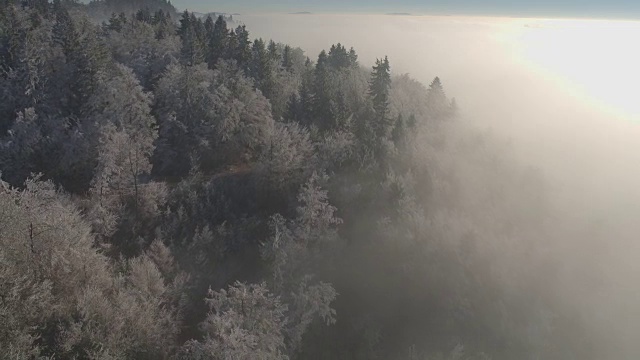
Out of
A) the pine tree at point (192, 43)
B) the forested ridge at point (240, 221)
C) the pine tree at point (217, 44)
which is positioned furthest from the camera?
the pine tree at point (217, 44)

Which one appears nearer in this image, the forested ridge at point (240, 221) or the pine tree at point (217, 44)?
the forested ridge at point (240, 221)

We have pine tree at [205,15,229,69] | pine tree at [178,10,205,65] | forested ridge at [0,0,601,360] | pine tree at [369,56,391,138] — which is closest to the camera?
forested ridge at [0,0,601,360]

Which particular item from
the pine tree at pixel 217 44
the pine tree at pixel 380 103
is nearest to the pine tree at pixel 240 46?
the pine tree at pixel 217 44

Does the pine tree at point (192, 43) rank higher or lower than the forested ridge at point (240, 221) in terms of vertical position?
higher

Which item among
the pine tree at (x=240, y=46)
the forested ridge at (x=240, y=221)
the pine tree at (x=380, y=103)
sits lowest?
the forested ridge at (x=240, y=221)

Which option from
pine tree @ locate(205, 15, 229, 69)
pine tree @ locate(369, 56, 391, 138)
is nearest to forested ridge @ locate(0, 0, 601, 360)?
pine tree @ locate(369, 56, 391, 138)

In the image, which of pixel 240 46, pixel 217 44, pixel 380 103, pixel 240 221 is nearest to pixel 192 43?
pixel 217 44

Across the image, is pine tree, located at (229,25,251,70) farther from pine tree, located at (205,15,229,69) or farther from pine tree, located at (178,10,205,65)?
pine tree, located at (178,10,205,65)

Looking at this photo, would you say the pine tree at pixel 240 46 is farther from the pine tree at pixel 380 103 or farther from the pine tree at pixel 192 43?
the pine tree at pixel 380 103
